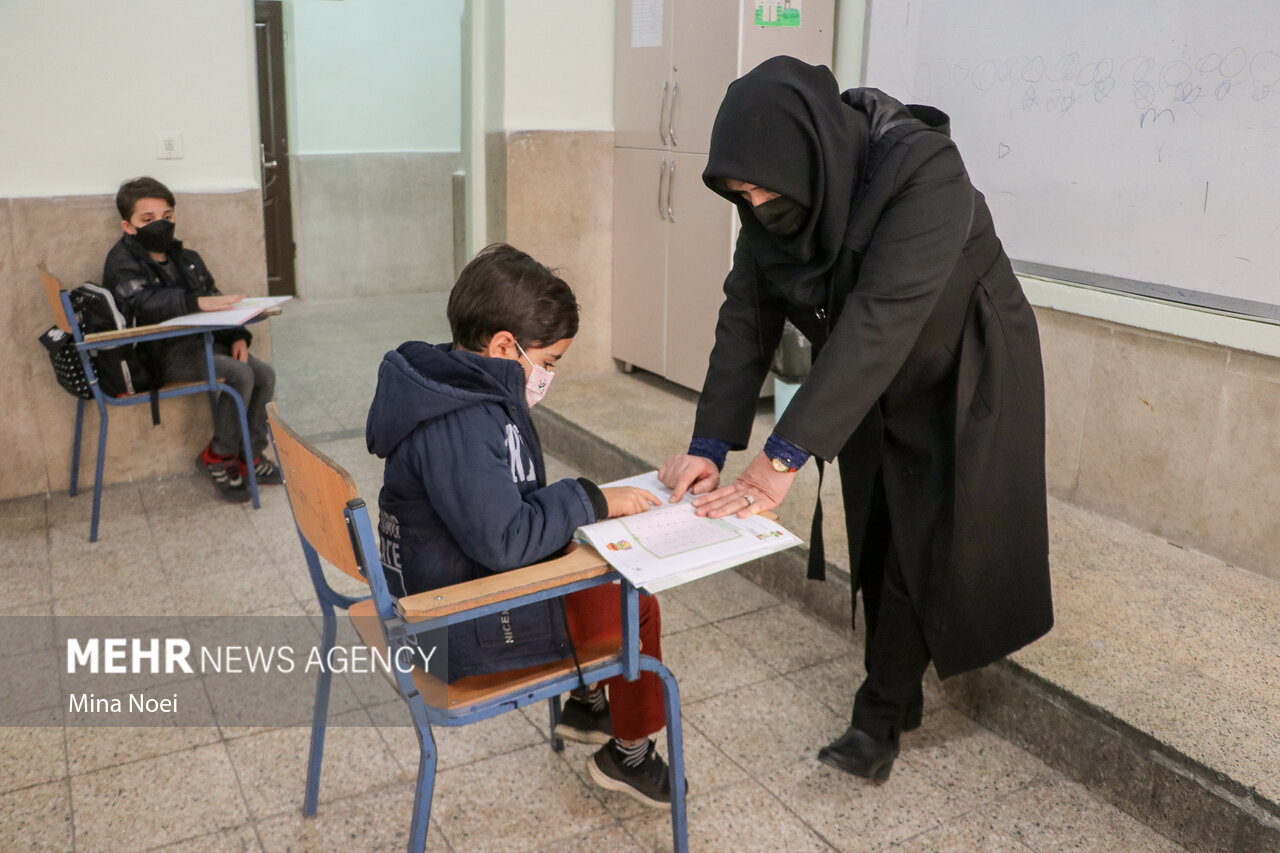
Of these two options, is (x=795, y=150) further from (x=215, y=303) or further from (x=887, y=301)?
(x=215, y=303)

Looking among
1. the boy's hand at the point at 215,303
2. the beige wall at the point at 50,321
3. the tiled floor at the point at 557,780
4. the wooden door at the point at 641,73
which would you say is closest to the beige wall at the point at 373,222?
the wooden door at the point at 641,73

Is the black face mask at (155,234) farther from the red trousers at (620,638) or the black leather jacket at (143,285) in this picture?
the red trousers at (620,638)

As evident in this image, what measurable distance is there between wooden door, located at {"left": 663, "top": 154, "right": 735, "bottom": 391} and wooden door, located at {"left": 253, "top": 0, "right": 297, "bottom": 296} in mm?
3680

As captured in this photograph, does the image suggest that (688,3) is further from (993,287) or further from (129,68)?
(993,287)

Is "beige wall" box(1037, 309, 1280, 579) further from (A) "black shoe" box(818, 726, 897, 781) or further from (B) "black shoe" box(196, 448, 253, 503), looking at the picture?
(B) "black shoe" box(196, 448, 253, 503)

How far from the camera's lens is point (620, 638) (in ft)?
5.84

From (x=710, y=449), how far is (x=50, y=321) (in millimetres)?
2692

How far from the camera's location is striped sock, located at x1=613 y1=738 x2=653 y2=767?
1995 millimetres

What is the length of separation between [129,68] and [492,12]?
4.87ft

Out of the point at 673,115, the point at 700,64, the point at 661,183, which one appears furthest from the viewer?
the point at 661,183

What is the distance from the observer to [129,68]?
3551 millimetres

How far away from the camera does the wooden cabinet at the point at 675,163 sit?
387 cm

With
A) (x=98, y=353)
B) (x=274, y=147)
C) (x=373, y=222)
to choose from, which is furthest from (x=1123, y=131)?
(x=274, y=147)

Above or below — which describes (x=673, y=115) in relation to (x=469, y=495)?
above
